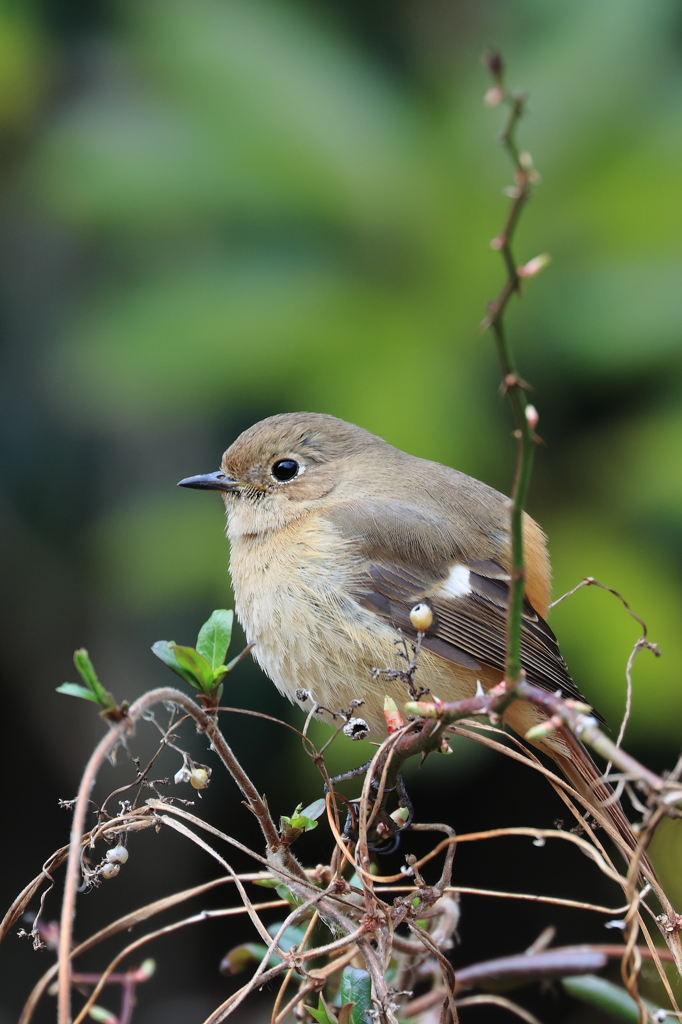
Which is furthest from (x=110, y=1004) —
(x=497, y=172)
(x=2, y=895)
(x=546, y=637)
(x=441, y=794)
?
(x=497, y=172)

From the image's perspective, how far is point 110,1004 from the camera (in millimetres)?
3115

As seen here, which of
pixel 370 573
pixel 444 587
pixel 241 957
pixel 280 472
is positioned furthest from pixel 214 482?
pixel 241 957

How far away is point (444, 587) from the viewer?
85.2 inches

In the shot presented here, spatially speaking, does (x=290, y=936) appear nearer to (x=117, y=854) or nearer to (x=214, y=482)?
(x=117, y=854)

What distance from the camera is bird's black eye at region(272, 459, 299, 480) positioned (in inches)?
95.7

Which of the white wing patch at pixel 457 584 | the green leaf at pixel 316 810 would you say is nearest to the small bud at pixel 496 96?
the green leaf at pixel 316 810

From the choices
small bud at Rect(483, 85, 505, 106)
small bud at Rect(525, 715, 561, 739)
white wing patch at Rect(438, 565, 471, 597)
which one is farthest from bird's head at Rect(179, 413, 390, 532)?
small bud at Rect(483, 85, 505, 106)

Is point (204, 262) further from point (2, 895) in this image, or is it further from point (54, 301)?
point (2, 895)

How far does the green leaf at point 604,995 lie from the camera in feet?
4.83

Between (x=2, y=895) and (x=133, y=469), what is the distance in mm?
1586

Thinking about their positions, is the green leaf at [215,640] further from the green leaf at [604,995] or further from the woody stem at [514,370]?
the green leaf at [604,995]

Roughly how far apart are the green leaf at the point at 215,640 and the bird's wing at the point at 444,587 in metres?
0.87

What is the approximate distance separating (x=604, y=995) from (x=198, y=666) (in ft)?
2.92

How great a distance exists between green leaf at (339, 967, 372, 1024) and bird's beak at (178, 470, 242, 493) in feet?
4.32
